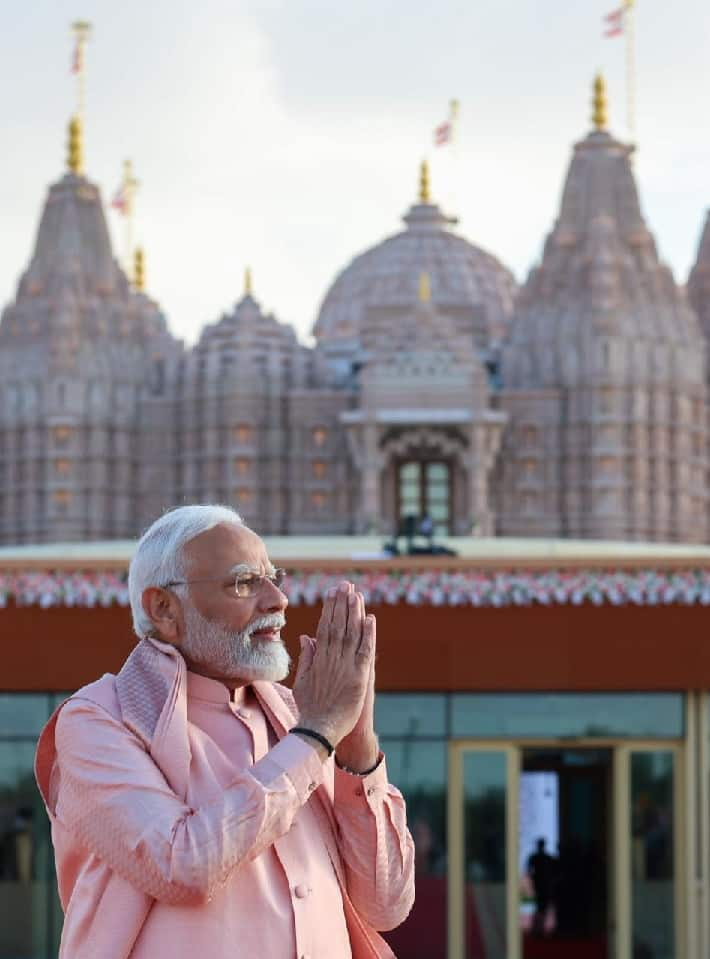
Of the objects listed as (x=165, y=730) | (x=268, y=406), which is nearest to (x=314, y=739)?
(x=165, y=730)

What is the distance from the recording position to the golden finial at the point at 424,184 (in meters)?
69.8

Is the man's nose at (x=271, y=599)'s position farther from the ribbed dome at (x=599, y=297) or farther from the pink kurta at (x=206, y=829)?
the ribbed dome at (x=599, y=297)

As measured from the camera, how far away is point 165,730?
13.5ft

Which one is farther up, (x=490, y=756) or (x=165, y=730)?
(x=165, y=730)

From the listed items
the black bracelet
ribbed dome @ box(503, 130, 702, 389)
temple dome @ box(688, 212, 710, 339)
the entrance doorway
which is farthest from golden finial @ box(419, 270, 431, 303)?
the black bracelet

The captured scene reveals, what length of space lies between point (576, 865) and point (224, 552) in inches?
484

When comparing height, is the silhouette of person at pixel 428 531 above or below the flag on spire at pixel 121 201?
below

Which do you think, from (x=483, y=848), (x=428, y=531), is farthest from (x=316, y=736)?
(x=428, y=531)

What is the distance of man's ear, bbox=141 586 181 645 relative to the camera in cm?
433

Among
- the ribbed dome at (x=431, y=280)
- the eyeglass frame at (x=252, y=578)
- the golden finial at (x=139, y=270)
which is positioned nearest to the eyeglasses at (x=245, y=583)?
the eyeglass frame at (x=252, y=578)

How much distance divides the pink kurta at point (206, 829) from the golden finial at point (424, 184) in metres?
66.2

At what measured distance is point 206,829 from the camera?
12.9ft

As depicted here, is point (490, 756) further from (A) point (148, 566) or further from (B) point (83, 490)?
(B) point (83, 490)

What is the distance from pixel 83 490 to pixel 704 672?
44.5 meters
